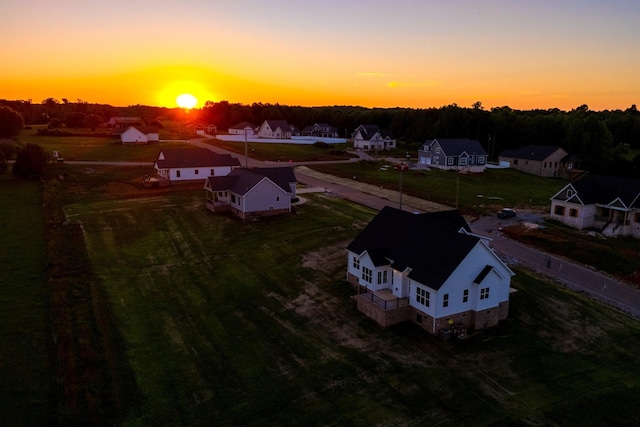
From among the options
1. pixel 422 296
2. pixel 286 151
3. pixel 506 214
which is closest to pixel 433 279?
pixel 422 296

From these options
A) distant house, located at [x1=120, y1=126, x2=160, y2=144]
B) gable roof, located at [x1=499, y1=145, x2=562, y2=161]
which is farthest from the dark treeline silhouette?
distant house, located at [x1=120, y1=126, x2=160, y2=144]

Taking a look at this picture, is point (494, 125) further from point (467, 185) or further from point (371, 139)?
point (467, 185)

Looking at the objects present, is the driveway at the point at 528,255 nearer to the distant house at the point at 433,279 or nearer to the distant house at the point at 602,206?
the distant house at the point at 602,206

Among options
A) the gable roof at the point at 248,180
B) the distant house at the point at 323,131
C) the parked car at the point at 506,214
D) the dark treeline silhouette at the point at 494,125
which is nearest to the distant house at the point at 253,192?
the gable roof at the point at 248,180

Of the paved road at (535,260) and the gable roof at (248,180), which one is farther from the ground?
the gable roof at (248,180)

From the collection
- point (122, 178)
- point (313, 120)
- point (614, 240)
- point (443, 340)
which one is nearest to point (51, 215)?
point (122, 178)

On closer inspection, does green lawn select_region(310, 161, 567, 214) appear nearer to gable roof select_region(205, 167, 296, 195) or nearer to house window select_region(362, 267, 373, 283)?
gable roof select_region(205, 167, 296, 195)
